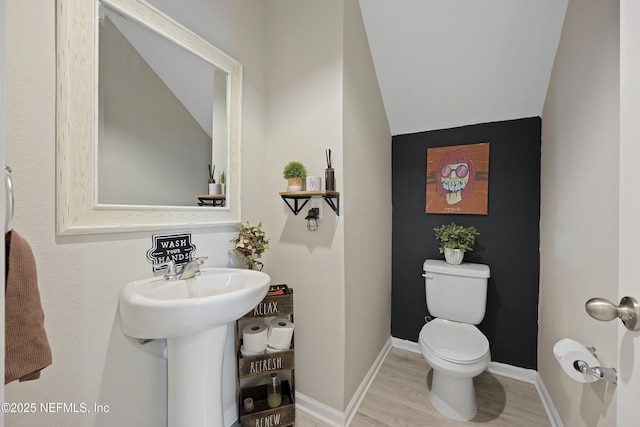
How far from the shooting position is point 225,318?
0.87 meters

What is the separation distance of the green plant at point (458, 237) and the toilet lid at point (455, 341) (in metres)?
0.55

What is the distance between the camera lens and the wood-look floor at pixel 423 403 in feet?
4.74

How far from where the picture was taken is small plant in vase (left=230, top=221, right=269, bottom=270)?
4.37ft

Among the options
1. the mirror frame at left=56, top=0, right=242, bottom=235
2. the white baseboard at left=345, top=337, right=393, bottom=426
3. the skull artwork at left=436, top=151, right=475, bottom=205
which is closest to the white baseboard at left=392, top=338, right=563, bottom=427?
the white baseboard at left=345, top=337, right=393, bottom=426

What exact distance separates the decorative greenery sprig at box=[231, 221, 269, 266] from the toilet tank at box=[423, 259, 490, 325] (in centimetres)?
129

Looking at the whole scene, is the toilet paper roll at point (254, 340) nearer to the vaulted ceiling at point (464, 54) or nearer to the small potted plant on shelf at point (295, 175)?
the small potted plant on shelf at point (295, 175)

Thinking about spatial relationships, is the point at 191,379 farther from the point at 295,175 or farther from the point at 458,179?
the point at 458,179

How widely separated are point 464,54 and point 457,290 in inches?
63.9

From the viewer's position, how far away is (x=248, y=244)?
134 centimetres

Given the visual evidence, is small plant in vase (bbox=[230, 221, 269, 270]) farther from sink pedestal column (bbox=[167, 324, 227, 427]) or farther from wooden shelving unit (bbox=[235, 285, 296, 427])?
sink pedestal column (bbox=[167, 324, 227, 427])

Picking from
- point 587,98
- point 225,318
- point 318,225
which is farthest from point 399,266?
point 225,318

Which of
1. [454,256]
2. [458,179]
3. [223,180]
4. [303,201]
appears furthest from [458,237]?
[223,180]

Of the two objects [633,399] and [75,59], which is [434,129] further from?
[75,59]

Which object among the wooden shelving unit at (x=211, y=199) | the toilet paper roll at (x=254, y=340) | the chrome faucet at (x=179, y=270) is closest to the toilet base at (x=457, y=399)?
the toilet paper roll at (x=254, y=340)
